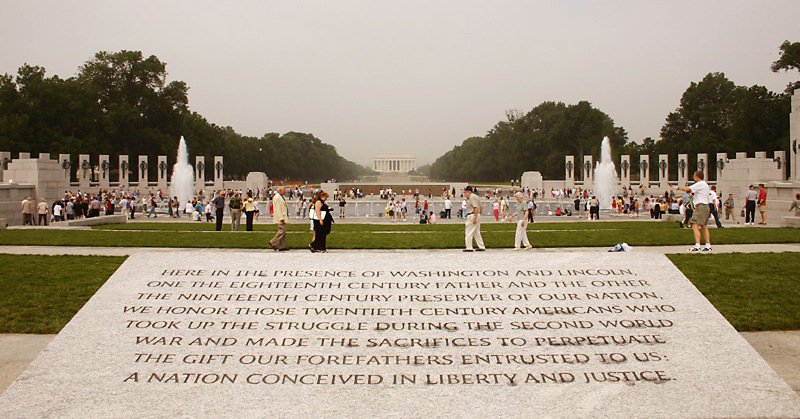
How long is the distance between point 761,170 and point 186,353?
35.2 metres

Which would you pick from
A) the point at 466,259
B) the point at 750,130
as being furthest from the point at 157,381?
the point at 750,130

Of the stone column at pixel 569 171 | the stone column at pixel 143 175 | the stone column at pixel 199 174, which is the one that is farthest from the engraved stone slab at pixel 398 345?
the stone column at pixel 569 171

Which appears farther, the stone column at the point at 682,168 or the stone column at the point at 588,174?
the stone column at the point at 588,174

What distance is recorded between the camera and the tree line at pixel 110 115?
68312 millimetres

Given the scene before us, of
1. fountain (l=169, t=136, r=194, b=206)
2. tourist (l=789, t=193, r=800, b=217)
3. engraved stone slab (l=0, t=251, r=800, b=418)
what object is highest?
fountain (l=169, t=136, r=194, b=206)

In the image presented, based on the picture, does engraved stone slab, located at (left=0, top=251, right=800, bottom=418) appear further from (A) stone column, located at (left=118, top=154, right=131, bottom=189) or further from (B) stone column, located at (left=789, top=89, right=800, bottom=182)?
(A) stone column, located at (left=118, top=154, right=131, bottom=189)

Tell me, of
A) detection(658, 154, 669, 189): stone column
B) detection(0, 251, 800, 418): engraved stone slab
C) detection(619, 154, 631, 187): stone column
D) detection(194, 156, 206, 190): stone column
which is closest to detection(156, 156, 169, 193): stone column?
detection(194, 156, 206, 190): stone column

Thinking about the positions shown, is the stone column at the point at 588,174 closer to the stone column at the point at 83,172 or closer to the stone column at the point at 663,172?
the stone column at the point at 663,172

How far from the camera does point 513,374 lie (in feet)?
22.0

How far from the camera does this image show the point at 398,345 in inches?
283

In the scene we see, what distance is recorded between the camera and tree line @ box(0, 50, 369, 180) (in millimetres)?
68312

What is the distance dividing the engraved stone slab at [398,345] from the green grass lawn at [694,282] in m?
1.92

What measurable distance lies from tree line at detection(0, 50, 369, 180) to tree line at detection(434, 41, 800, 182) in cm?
4949

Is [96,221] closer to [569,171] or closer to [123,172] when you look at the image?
[123,172]
